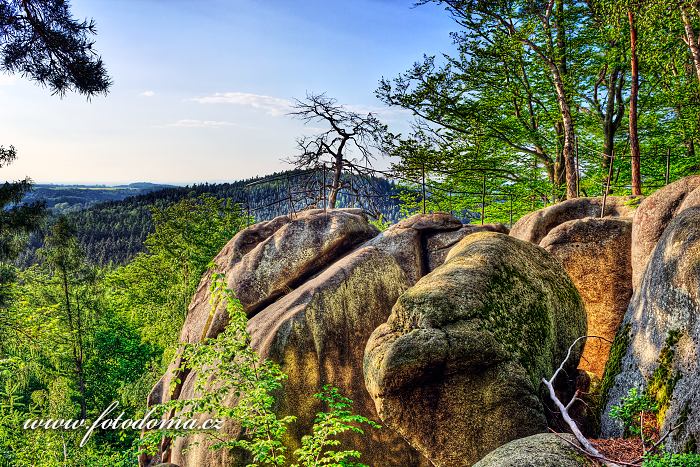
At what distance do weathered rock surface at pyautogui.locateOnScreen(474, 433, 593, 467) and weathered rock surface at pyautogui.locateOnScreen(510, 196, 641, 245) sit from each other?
7115mm

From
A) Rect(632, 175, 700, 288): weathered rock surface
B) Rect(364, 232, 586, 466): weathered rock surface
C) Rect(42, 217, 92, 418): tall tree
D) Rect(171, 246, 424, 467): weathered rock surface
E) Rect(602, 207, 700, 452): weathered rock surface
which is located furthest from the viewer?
Rect(42, 217, 92, 418): tall tree

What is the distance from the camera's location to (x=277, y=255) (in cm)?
1148

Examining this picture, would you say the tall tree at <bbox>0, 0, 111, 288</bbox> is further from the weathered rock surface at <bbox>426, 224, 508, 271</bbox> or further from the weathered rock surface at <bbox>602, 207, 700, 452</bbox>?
the weathered rock surface at <bbox>602, 207, 700, 452</bbox>

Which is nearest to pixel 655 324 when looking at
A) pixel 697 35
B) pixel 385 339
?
pixel 385 339

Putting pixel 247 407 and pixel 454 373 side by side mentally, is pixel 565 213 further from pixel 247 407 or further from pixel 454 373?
pixel 247 407

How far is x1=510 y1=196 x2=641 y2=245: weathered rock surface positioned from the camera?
37.0 ft

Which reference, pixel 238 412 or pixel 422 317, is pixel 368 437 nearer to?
pixel 238 412

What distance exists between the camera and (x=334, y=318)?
9.55 m

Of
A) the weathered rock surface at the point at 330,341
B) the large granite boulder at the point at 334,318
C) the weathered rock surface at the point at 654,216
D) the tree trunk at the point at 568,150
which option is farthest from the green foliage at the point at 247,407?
the tree trunk at the point at 568,150

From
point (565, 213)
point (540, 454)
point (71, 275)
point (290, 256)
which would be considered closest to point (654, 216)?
point (565, 213)

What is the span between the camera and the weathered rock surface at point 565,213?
444 inches

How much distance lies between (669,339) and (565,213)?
631 cm

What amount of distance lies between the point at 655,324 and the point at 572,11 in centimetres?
1476

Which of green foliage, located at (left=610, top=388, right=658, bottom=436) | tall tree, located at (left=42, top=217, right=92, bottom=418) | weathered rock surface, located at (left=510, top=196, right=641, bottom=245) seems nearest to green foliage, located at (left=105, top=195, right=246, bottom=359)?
tall tree, located at (left=42, top=217, right=92, bottom=418)
